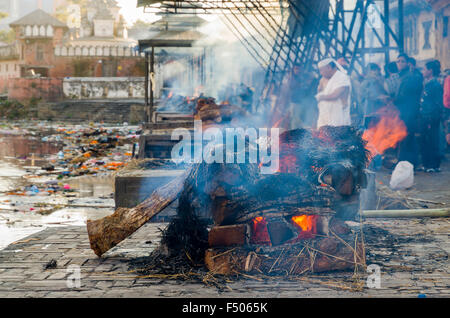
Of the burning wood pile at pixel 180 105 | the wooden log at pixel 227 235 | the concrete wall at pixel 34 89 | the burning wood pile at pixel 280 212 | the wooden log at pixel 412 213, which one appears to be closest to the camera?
the burning wood pile at pixel 280 212

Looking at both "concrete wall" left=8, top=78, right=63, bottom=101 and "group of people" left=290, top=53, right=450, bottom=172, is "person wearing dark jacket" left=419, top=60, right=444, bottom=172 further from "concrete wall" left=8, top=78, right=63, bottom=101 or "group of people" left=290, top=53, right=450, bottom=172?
"concrete wall" left=8, top=78, right=63, bottom=101

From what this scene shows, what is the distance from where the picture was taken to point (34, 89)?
37938 millimetres

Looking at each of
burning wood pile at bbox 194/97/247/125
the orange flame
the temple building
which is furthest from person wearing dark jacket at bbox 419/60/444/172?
the temple building

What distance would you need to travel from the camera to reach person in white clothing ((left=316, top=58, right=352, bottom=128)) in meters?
7.53

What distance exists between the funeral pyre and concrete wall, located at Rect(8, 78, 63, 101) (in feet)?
115

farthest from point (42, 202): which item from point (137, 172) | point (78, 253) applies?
point (78, 253)

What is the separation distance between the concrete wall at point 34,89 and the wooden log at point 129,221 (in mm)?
34853

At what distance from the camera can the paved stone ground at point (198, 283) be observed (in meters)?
4.11

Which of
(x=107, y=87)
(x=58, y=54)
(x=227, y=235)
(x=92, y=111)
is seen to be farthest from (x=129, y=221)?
(x=58, y=54)

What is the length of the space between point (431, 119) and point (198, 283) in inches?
300

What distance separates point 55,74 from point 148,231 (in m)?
44.6

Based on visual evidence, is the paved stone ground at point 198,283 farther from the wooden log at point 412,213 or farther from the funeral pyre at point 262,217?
the wooden log at point 412,213

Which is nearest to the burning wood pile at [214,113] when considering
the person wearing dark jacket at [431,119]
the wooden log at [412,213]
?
the person wearing dark jacket at [431,119]
